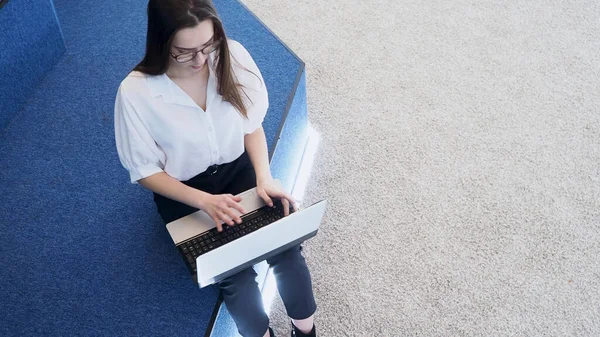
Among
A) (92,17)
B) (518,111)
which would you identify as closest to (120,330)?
(92,17)

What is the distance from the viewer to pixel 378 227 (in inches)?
72.2

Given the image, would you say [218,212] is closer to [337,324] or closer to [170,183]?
[170,183]

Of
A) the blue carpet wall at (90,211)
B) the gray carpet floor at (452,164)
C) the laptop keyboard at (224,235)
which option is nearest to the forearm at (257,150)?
the laptop keyboard at (224,235)

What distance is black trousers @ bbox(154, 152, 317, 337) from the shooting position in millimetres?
1345

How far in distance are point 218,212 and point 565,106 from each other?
1553mm

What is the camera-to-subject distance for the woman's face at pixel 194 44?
110 centimetres

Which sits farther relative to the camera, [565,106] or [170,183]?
[565,106]

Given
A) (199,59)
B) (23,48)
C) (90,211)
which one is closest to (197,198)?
(199,59)

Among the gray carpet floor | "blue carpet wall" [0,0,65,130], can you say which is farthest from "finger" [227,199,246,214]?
"blue carpet wall" [0,0,65,130]

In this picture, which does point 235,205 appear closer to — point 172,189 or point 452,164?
point 172,189

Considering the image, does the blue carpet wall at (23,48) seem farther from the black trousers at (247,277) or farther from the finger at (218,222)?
the finger at (218,222)

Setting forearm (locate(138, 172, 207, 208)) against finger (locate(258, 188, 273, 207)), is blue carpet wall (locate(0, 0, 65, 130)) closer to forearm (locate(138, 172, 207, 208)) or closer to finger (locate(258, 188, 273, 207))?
forearm (locate(138, 172, 207, 208))

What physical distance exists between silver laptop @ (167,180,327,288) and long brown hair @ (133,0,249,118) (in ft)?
1.20

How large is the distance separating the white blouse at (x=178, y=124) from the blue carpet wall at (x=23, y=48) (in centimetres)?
78
